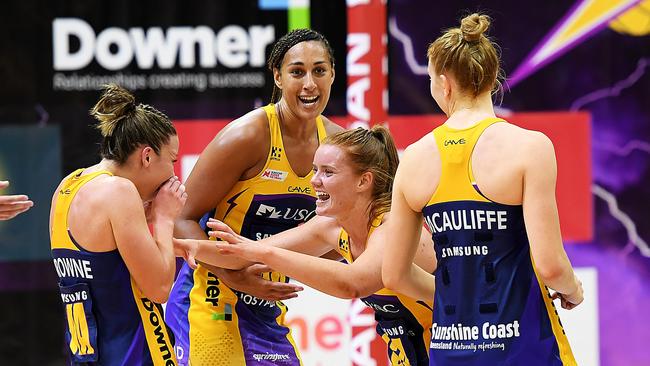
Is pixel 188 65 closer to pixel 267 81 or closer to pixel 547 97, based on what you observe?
pixel 267 81

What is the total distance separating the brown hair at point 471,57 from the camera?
8.87 ft

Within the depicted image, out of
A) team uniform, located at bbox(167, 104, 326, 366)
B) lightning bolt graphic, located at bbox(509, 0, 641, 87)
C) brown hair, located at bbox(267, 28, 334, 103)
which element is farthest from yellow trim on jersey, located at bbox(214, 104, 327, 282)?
lightning bolt graphic, located at bbox(509, 0, 641, 87)

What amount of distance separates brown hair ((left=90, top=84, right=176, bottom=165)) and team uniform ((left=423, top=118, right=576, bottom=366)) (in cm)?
98

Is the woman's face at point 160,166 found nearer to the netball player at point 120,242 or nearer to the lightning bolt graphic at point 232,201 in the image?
the netball player at point 120,242

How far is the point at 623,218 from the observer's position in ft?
19.5

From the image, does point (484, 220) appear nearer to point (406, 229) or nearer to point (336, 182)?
point (406, 229)

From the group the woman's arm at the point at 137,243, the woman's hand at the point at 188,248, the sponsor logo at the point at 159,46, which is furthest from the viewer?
the sponsor logo at the point at 159,46

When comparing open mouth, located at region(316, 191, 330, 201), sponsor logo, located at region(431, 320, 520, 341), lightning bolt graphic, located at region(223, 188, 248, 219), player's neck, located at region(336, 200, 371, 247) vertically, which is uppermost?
open mouth, located at region(316, 191, 330, 201)

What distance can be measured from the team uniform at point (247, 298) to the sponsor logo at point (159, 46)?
1.94 meters

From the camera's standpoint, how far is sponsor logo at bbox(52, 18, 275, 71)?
578 cm

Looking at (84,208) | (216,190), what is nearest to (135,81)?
(216,190)

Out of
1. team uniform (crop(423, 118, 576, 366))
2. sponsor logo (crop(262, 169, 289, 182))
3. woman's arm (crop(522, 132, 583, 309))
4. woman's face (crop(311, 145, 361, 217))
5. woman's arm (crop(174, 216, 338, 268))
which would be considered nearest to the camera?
woman's arm (crop(522, 132, 583, 309))

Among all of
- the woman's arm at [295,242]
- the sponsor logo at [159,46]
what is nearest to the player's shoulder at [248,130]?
the woman's arm at [295,242]

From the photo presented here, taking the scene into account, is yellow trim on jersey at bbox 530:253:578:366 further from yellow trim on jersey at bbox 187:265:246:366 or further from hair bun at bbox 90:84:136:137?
yellow trim on jersey at bbox 187:265:246:366
